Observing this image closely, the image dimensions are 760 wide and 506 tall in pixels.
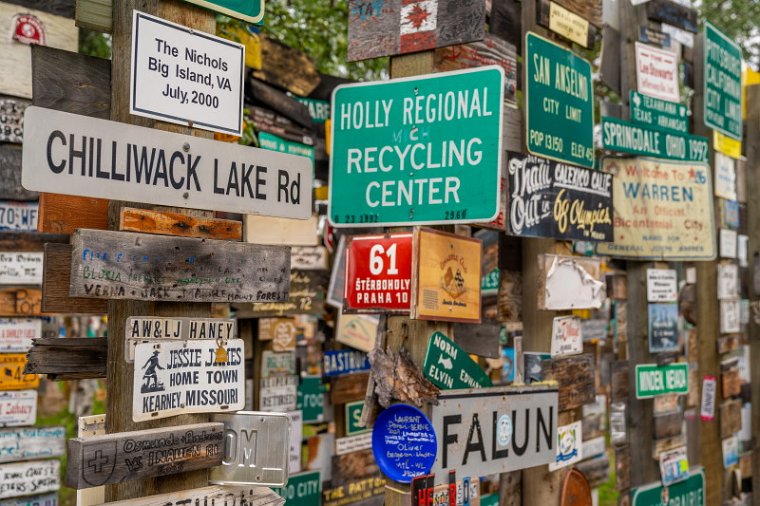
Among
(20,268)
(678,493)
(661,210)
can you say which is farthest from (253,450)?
(678,493)

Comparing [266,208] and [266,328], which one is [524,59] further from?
[266,328]

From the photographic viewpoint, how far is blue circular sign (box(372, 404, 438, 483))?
3816 millimetres

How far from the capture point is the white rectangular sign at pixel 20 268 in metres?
5.81

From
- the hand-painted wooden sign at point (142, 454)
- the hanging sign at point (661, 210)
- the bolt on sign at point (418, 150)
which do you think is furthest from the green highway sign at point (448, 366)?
the hanging sign at point (661, 210)

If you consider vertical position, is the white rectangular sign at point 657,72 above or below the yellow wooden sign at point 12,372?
above

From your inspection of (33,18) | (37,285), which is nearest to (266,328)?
(37,285)

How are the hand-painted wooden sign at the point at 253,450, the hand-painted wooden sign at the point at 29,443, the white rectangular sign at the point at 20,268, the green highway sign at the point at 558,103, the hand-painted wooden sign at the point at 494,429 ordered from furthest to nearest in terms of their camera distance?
1. the hand-painted wooden sign at the point at 29,443
2. the white rectangular sign at the point at 20,268
3. the green highway sign at the point at 558,103
4. the hand-painted wooden sign at the point at 494,429
5. the hand-painted wooden sign at the point at 253,450

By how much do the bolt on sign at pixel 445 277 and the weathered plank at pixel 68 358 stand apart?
1369mm

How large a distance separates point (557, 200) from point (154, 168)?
253 centimetres

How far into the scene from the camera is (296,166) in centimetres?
365

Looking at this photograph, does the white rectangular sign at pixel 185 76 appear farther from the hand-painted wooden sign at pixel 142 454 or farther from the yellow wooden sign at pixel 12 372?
the yellow wooden sign at pixel 12 372

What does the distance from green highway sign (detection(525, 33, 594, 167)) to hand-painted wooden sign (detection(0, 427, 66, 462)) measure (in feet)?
12.7

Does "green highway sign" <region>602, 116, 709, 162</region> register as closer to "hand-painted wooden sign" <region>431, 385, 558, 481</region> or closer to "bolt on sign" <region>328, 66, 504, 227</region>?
"hand-painted wooden sign" <region>431, 385, 558, 481</region>

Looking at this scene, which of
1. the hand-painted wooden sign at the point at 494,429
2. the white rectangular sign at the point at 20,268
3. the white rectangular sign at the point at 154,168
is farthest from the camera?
the white rectangular sign at the point at 20,268
